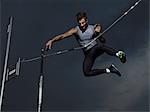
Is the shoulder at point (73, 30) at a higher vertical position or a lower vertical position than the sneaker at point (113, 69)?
higher

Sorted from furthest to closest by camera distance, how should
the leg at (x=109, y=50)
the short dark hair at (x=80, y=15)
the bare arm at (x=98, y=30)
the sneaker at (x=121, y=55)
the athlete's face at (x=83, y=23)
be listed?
the athlete's face at (x=83, y=23)
the short dark hair at (x=80, y=15)
the bare arm at (x=98, y=30)
the leg at (x=109, y=50)
the sneaker at (x=121, y=55)

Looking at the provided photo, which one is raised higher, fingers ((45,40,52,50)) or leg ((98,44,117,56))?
fingers ((45,40,52,50))

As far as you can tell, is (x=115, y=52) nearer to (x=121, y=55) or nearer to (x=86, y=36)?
(x=121, y=55)

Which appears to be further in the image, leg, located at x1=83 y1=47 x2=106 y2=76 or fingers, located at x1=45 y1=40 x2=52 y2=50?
leg, located at x1=83 y1=47 x2=106 y2=76

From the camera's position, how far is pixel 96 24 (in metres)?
10.0

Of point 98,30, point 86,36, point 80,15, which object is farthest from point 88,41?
point 80,15

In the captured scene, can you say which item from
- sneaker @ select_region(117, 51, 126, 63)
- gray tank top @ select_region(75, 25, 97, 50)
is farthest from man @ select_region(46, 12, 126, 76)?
sneaker @ select_region(117, 51, 126, 63)

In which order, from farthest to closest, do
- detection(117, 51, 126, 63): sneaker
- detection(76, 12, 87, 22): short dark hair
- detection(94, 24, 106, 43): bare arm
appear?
detection(76, 12, 87, 22): short dark hair → detection(94, 24, 106, 43): bare arm → detection(117, 51, 126, 63): sneaker

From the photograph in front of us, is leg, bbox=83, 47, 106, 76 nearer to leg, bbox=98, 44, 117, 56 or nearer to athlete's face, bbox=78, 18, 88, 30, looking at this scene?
leg, bbox=98, 44, 117, 56

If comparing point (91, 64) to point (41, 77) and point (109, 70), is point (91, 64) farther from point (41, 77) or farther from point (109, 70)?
point (41, 77)

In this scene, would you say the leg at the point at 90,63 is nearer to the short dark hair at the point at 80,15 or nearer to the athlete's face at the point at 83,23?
the athlete's face at the point at 83,23

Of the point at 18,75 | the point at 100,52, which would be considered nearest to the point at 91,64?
the point at 100,52

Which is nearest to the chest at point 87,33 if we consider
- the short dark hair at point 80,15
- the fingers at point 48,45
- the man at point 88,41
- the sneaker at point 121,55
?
the man at point 88,41

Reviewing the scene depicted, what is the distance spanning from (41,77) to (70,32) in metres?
1.62
